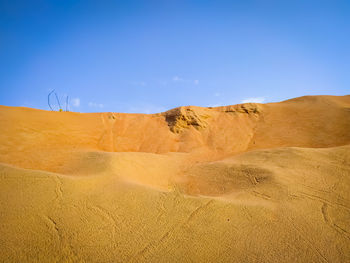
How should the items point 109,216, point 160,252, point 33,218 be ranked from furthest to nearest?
point 109,216 → point 33,218 → point 160,252

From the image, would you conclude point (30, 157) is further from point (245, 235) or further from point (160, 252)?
point (245, 235)

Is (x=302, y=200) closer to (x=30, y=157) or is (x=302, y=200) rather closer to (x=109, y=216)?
(x=109, y=216)

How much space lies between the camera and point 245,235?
180cm

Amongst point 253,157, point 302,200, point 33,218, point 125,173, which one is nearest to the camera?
point 33,218

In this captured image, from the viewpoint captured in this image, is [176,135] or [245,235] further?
[176,135]

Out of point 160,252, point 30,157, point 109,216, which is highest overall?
point 30,157

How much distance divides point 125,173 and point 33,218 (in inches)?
60.8

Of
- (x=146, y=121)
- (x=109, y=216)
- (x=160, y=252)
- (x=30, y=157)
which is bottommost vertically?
(x=160, y=252)

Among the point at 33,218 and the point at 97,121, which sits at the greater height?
the point at 97,121

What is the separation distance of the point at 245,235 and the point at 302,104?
10.3m

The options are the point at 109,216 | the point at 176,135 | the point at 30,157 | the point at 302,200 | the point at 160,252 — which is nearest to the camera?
the point at 160,252

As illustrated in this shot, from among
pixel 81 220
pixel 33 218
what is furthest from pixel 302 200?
pixel 33 218

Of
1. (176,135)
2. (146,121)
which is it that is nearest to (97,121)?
(146,121)

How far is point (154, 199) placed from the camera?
7.88 ft
